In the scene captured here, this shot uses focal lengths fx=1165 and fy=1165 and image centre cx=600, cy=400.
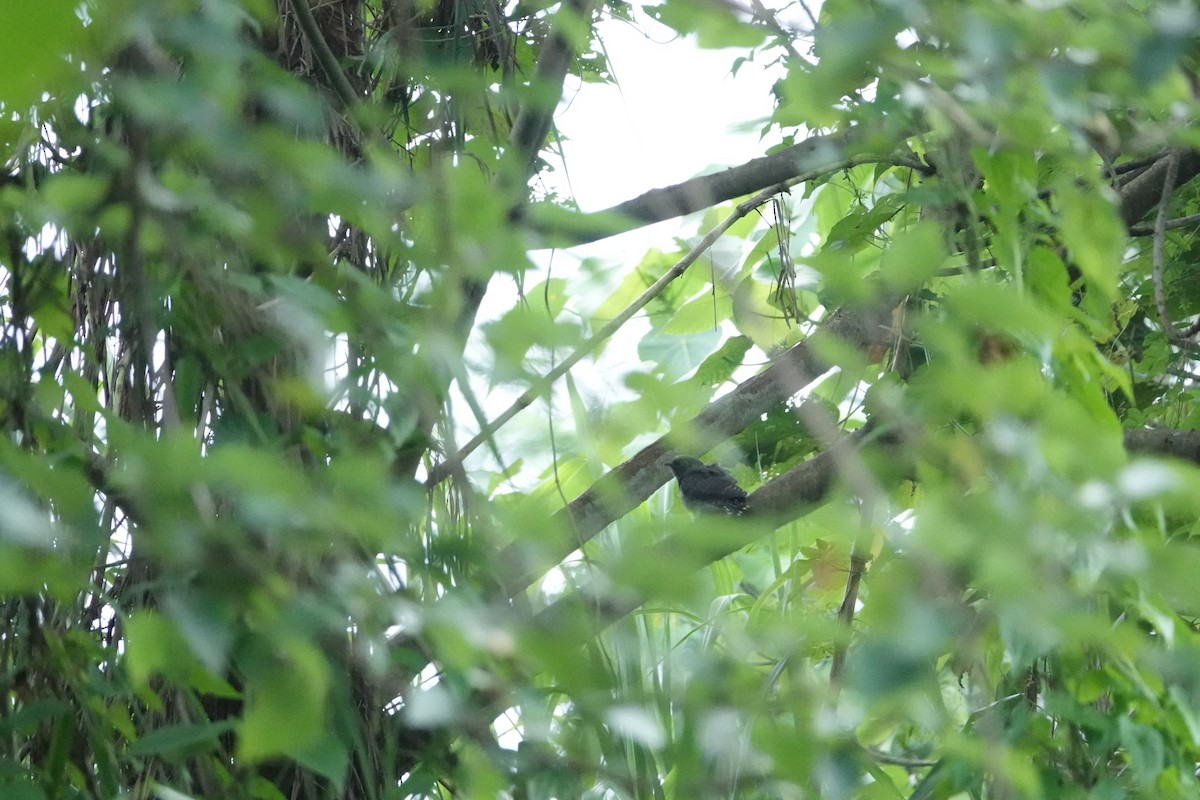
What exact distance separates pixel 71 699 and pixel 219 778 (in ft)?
0.79

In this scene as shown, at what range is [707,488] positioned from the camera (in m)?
2.61

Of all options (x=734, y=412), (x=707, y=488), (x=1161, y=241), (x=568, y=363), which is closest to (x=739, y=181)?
(x=734, y=412)

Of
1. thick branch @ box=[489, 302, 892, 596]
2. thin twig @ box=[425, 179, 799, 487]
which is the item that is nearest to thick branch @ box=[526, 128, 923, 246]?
thin twig @ box=[425, 179, 799, 487]

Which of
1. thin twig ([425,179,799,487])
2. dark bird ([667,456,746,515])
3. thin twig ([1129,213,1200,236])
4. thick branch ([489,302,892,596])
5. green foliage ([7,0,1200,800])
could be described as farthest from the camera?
dark bird ([667,456,746,515])

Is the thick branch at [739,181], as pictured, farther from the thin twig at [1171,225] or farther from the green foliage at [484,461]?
the thin twig at [1171,225]

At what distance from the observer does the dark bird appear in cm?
254

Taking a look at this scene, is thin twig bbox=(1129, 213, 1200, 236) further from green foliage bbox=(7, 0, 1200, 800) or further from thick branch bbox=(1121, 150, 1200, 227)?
green foliage bbox=(7, 0, 1200, 800)

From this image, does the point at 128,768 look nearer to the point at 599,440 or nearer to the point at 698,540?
the point at 599,440

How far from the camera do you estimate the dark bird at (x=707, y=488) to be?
2.54 metres

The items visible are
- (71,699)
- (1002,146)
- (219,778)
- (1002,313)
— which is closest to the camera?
(1002,313)

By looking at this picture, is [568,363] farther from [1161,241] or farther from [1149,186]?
[1149,186]

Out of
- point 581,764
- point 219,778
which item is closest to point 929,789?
point 581,764

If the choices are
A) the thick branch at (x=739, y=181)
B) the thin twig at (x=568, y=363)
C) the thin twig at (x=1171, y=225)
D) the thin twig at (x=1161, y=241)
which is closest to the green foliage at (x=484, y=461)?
the thin twig at (x=568, y=363)

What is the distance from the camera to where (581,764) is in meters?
0.72
